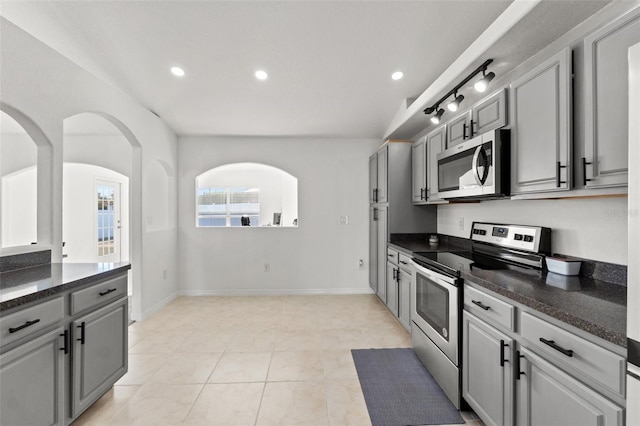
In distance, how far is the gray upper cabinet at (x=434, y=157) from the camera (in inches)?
114

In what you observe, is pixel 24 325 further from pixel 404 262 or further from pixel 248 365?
pixel 404 262

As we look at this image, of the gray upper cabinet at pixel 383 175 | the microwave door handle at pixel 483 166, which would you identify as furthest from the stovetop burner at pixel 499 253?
the gray upper cabinet at pixel 383 175

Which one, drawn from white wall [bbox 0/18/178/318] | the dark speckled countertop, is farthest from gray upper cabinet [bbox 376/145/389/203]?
white wall [bbox 0/18/178/318]

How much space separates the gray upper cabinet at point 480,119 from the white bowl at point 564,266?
37.0 inches

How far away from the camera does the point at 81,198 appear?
5.29 meters

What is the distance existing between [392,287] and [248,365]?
1833 mm

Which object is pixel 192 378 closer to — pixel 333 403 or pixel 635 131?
pixel 333 403

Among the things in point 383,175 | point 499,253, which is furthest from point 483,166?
point 383,175

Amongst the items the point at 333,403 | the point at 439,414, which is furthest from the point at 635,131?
the point at 333,403

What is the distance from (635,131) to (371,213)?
3710 millimetres

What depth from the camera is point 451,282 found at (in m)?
1.95

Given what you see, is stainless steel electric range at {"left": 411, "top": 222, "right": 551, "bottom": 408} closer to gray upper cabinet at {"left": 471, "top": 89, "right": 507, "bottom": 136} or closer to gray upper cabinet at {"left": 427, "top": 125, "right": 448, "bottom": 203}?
gray upper cabinet at {"left": 427, "top": 125, "right": 448, "bottom": 203}

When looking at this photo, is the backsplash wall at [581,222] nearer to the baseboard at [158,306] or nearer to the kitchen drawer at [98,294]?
the kitchen drawer at [98,294]

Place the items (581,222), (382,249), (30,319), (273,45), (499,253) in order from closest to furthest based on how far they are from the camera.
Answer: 1. (30,319)
2. (581,222)
3. (499,253)
4. (273,45)
5. (382,249)
